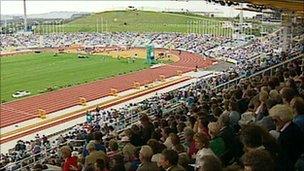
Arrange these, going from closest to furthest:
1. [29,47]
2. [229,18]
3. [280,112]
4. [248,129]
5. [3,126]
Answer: [248,129] → [280,112] → [3,126] → [29,47] → [229,18]

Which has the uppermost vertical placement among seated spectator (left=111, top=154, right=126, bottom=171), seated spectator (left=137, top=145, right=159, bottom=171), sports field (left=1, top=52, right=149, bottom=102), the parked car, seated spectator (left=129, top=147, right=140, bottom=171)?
seated spectator (left=137, top=145, right=159, bottom=171)

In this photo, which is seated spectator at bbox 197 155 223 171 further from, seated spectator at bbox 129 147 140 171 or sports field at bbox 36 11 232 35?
sports field at bbox 36 11 232 35

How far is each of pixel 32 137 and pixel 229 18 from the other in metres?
72.0

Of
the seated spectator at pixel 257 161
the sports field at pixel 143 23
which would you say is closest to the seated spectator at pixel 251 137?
the seated spectator at pixel 257 161

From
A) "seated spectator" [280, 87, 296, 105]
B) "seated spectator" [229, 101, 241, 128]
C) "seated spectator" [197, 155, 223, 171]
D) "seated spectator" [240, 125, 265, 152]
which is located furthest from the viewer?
"seated spectator" [229, 101, 241, 128]

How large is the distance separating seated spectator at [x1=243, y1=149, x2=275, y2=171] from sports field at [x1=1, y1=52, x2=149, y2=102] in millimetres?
30061

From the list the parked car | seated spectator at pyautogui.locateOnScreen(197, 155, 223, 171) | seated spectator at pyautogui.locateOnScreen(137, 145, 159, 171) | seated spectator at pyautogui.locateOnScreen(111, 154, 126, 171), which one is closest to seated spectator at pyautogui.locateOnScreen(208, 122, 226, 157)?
seated spectator at pyautogui.locateOnScreen(137, 145, 159, 171)

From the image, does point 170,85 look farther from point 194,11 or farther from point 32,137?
point 194,11

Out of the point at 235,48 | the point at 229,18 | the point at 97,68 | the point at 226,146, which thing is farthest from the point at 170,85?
the point at 229,18

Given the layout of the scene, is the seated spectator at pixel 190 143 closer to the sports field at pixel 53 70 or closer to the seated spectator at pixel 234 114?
the seated spectator at pixel 234 114

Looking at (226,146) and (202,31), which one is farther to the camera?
(202,31)

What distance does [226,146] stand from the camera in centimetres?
510

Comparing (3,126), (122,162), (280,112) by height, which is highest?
(280,112)

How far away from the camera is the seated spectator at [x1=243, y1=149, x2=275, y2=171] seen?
10.9ft
